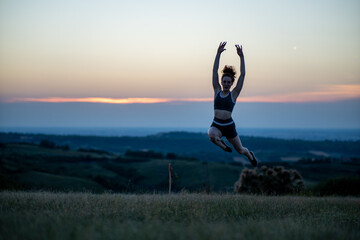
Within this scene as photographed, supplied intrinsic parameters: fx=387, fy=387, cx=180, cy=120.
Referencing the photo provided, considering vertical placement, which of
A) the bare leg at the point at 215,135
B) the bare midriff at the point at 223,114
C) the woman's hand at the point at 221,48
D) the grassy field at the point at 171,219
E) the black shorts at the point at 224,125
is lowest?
the grassy field at the point at 171,219

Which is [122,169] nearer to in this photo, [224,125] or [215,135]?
[224,125]

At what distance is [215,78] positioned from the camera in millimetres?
10062

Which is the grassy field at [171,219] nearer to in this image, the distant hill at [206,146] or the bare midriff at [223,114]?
the bare midriff at [223,114]

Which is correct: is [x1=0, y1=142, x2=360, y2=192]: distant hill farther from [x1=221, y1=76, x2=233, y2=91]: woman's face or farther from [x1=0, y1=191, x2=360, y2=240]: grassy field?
[x1=221, y1=76, x2=233, y2=91]: woman's face

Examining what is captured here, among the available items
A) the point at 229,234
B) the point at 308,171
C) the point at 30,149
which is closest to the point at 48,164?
the point at 30,149

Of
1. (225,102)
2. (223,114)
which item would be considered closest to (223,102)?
(225,102)

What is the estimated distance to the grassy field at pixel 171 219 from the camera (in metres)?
5.96

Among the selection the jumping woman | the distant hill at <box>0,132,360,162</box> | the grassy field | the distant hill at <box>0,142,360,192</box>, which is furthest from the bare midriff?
the distant hill at <box>0,132,360,162</box>

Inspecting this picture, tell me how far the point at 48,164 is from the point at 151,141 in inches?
2419

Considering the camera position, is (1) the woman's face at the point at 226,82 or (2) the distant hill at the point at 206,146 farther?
(2) the distant hill at the point at 206,146

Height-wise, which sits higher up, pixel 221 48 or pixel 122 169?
pixel 221 48

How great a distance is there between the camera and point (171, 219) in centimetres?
789

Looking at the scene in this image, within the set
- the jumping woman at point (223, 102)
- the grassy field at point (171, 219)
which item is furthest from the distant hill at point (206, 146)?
the jumping woman at point (223, 102)

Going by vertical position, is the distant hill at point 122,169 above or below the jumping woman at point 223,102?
below
